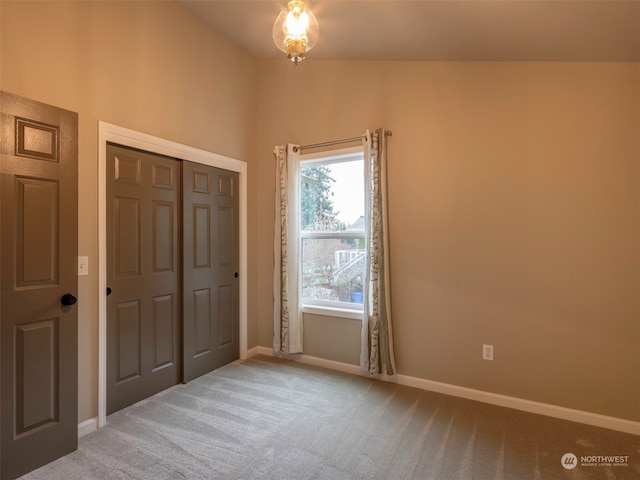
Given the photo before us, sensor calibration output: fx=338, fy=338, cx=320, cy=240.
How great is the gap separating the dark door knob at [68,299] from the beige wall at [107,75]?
0.19 meters

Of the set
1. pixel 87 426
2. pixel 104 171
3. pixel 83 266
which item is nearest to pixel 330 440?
pixel 87 426

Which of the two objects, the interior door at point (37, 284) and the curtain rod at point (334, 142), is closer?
the interior door at point (37, 284)

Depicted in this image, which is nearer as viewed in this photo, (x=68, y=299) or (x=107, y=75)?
(x=68, y=299)

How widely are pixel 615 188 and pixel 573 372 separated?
1.32 metres

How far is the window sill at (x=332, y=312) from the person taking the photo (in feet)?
10.8

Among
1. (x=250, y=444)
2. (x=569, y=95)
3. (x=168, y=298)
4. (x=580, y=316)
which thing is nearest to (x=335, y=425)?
(x=250, y=444)

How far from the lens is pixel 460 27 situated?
7.61 feet

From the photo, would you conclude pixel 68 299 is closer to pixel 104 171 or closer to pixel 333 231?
pixel 104 171

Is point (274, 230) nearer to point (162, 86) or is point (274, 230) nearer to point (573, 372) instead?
point (162, 86)

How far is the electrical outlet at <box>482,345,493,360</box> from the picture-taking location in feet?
8.83

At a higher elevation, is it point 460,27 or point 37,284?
point 460,27

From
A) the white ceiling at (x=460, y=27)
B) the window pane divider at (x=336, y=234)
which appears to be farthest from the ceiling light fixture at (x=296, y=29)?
the window pane divider at (x=336, y=234)

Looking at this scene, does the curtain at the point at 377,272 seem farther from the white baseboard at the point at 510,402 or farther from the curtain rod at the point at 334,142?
the white baseboard at the point at 510,402

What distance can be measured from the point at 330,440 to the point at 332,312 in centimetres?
135
